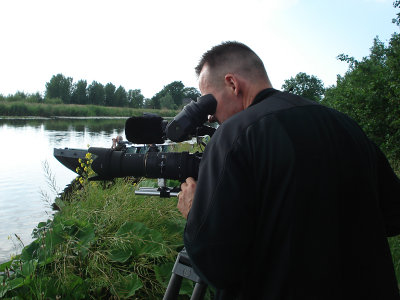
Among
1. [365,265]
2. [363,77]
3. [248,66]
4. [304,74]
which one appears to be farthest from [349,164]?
[304,74]

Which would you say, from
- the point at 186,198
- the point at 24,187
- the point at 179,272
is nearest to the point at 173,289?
the point at 179,272

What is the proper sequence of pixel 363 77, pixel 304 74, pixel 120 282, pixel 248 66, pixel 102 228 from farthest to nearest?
pixel 304 74, pixel 363 77, pixel 102 228, pixel 120 282, pixel 248 66

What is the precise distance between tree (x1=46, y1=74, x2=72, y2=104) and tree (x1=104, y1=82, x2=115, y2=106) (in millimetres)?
8068

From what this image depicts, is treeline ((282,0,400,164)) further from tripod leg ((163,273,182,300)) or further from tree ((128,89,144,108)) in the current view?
tree ((128,89,144,108))

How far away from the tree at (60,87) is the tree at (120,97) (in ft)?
33.6

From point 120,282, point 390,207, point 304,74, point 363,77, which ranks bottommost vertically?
point 120,282

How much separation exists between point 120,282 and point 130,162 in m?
1.63

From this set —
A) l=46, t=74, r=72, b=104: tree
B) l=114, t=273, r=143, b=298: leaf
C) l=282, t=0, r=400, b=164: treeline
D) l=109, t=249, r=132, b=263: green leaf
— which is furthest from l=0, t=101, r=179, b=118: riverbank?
l=114, t=273, r=143, b=298: leaf

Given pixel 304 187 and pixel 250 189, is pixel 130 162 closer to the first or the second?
pixel 250 189

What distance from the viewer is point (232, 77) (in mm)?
1507

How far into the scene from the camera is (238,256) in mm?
1186

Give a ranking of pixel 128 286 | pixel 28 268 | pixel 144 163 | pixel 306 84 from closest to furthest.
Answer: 1. pixel 144 163
2. pixel 28 268
3. pixel 128 286
4. pixel 306 84

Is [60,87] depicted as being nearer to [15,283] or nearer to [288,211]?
[15,283]

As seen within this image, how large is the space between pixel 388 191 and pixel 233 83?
2.64ft
